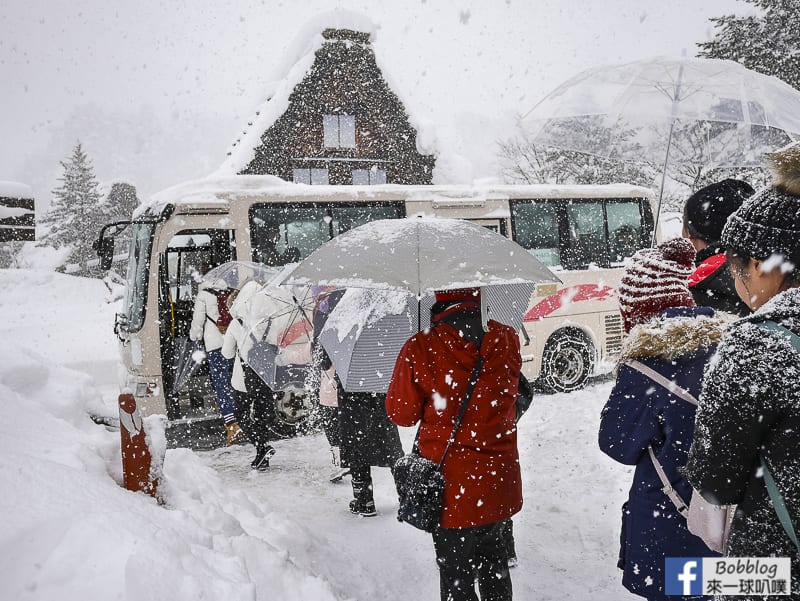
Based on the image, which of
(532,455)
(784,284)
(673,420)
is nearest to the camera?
(784,284)

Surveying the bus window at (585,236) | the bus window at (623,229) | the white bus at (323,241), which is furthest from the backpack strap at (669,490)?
the bus window at (623,229)

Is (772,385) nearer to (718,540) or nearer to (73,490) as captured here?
(718,540)

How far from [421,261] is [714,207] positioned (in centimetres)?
200

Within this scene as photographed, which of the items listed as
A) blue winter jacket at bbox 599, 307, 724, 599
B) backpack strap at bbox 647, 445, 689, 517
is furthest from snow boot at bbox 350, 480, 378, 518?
backpack strap at bbox 647, 445, 689, 517

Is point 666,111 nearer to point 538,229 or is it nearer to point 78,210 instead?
point 538,229

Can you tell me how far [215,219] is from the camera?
7496 millimetres

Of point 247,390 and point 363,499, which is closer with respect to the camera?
point 363,499

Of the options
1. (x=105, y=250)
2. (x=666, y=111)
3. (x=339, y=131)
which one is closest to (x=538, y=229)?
(x=666, y=111)

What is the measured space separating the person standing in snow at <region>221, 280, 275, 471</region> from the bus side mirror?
2320 mm

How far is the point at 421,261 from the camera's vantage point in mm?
2787

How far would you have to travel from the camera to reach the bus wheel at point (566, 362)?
912 centimetres

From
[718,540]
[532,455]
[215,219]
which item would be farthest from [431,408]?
[215,219]

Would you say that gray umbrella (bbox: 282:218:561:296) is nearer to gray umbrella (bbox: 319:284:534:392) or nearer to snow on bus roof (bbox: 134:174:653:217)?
gray umbrella (bbox: 319:284:534:392)

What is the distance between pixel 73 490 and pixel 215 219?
5.43 metres
